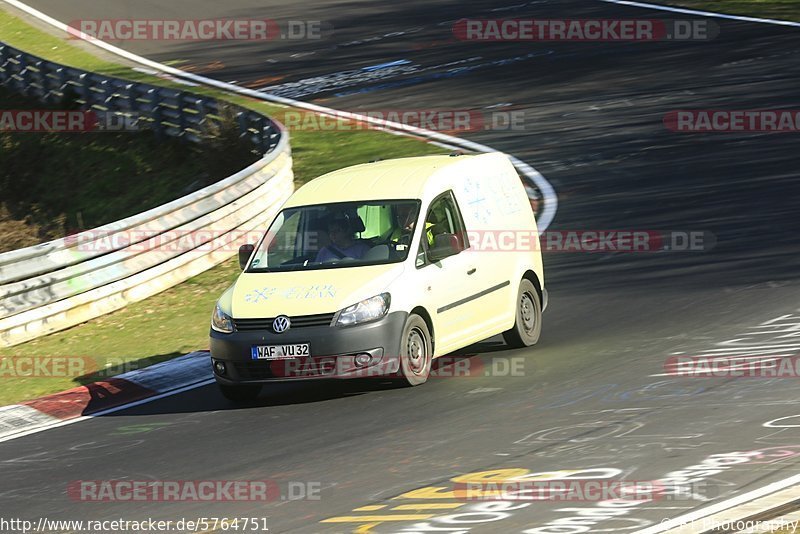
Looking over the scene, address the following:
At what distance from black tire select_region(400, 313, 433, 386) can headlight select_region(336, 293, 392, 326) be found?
26cm

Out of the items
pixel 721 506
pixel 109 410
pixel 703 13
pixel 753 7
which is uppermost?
pixel 753 7

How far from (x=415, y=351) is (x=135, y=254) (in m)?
5.93

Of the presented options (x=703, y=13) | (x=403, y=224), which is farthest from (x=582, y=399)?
(x=703, y=13)

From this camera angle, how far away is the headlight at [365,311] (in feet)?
36.7

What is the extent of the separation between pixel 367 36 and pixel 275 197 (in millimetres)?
17437

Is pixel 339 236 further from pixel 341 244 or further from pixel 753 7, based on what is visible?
pixel 753 7

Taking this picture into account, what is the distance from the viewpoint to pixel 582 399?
10523 millimetres

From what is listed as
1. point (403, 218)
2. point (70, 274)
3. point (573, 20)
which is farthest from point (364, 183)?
point (573, 20)

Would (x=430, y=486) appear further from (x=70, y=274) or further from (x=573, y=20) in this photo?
(x=573, y=20)

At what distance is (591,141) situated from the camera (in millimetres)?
23906

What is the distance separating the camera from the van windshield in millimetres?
11969

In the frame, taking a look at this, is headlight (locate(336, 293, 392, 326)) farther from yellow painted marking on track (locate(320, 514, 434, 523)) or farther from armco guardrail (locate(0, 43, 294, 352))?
armco guardrail (locate(0, 43, 294, 352))

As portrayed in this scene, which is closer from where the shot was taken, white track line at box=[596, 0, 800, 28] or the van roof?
the van roof

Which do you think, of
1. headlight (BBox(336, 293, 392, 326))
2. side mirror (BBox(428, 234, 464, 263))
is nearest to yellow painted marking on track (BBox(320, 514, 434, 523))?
headlight (BBox(336, 293, 392, 326))
